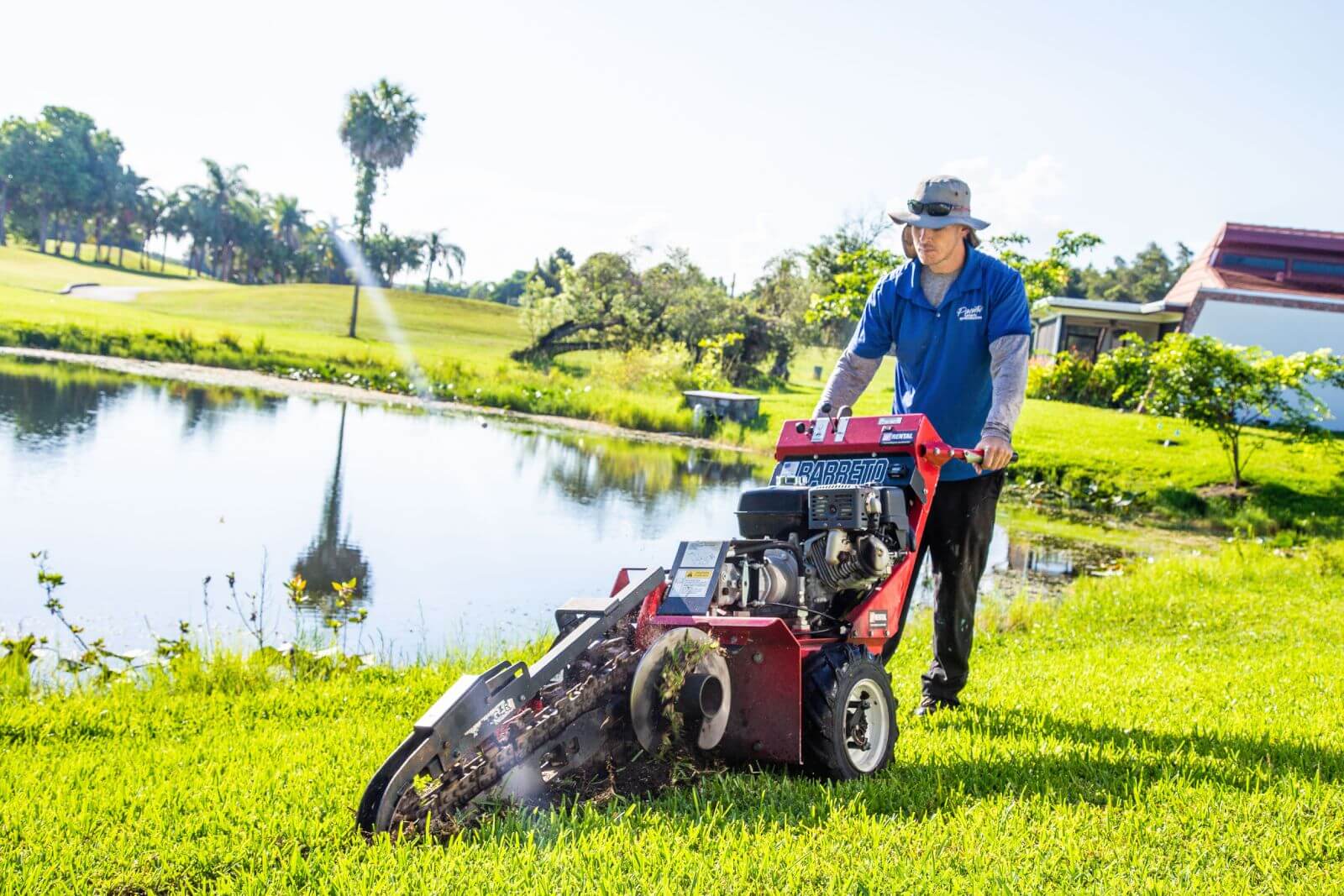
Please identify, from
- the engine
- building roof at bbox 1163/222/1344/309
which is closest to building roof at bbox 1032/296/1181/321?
building roof at bbox 1163/222/1344/309

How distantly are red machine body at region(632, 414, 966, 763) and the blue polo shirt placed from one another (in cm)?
44

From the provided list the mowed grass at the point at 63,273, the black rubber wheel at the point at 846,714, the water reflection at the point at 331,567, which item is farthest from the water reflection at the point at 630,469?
the mowed grass at the point at 63,273

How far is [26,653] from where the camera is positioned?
582 cm

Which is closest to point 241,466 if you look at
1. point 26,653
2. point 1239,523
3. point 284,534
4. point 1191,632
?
point 284,534

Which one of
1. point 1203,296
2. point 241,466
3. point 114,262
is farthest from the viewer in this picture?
point 114,262

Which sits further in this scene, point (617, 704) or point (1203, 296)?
point (1203, 296)

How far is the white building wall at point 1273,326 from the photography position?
32.2m

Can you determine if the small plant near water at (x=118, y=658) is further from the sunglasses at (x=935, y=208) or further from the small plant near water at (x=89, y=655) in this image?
the sunglasses at (x=935, y=208)

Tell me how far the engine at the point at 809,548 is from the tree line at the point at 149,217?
8675cm

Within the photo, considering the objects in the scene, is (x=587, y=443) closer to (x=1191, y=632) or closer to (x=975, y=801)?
(x=1191, y=632)

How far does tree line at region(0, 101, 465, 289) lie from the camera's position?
3275 inches

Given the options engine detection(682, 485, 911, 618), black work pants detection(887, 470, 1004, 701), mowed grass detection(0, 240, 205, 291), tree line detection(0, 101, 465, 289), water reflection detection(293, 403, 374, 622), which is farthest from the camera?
tree line detection(0, 101, 465, 289)

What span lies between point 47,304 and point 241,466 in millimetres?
33763

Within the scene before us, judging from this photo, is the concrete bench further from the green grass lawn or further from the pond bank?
the pond bank
